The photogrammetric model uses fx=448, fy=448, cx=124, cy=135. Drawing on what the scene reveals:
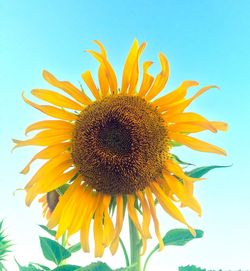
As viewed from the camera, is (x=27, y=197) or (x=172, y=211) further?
(x=27, y=197)

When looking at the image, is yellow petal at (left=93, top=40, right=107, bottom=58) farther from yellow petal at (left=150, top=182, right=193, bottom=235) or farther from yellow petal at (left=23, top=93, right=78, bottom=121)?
yellow petal at (left=150, top=182, right=193, bottom=235)

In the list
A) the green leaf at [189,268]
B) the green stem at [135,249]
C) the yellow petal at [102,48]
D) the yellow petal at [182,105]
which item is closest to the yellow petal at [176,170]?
the yellow petal at [182,105]

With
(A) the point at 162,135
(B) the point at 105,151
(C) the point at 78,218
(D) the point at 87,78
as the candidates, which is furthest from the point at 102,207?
(D) the point at 87,78

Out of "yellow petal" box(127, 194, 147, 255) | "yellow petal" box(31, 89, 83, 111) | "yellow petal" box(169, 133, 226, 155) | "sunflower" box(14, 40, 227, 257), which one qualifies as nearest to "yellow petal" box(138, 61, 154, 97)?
"sunflower" box(14, 40, 227, 257)

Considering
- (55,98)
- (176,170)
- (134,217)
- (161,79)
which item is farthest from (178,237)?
(55,98)

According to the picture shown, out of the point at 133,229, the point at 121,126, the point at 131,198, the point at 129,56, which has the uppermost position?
the point at 129,56

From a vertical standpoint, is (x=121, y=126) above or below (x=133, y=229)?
above

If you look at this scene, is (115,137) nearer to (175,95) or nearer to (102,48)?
(175,95)

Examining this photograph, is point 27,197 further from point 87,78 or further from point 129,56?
point 129,56

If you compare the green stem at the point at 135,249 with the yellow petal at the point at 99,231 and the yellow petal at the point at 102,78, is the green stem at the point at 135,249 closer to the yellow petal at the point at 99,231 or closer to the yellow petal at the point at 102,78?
the yellow petal at the point at 99,231
